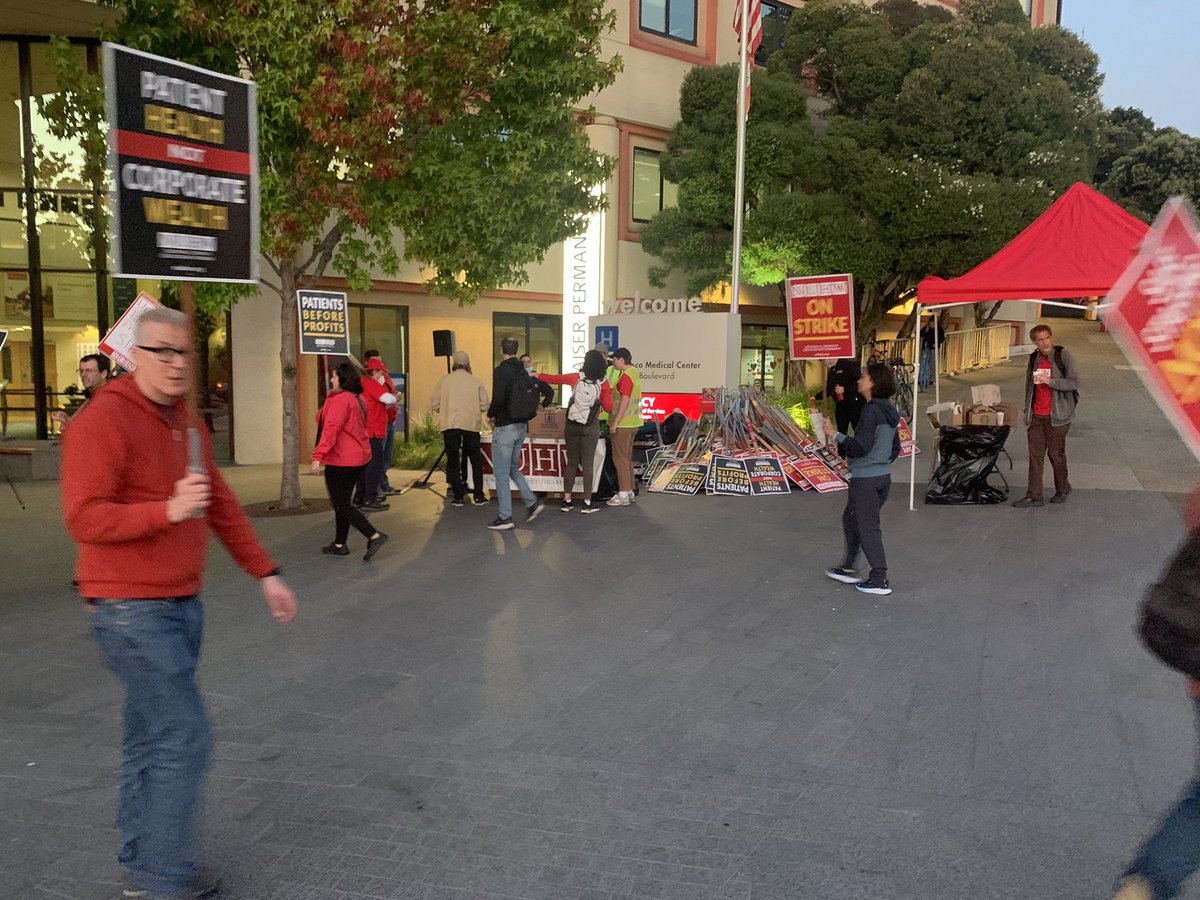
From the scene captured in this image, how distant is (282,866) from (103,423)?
174 centimetres

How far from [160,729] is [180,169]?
282 cm

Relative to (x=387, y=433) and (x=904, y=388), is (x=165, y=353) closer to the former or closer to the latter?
(x=387, y=433)

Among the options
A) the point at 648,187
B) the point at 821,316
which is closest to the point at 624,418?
the point at 821,316

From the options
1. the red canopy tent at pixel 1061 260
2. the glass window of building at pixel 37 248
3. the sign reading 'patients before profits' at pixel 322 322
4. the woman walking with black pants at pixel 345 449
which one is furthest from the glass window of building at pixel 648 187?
the woman walking with black pants at pixel 345 449

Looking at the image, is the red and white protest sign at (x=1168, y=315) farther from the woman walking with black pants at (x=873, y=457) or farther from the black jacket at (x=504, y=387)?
the black jacket at (x=504, y=387)

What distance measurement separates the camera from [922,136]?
66.3 feet

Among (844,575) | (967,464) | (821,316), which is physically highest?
(821,316)

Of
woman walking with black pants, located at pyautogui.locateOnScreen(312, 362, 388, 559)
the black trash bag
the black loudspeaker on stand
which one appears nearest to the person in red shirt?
the black loudspeaker on stand

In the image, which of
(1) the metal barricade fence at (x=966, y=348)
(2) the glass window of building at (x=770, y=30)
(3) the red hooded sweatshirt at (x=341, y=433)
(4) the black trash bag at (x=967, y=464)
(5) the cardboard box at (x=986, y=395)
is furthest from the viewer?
(1) the metal barricade fence at (x=966, y=348)

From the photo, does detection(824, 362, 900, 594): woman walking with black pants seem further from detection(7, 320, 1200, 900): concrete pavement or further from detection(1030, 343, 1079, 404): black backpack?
detection(1030, 343, 1079, 404): black backpack

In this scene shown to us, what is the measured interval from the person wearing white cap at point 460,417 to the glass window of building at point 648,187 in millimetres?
10893

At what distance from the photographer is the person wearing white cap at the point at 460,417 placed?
11.6 metres

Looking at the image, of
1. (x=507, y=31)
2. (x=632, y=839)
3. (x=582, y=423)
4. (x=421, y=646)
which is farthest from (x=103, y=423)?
(x=507, y=31)

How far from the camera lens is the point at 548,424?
39.8 feet
